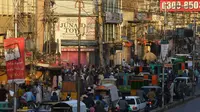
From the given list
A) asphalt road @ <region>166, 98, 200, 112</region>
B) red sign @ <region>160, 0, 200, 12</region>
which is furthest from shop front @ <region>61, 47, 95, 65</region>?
asphalt road @ <region>166, 98, 200, 112</region>

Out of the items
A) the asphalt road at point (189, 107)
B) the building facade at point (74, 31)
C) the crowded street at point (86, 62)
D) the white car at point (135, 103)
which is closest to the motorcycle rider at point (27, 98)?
the crowded street at point (86, 62)

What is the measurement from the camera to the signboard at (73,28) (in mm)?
53125

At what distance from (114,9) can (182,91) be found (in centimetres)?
2186

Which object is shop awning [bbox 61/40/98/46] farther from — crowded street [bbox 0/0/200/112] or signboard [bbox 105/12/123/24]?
signboard [bbox 105/12/123/24]

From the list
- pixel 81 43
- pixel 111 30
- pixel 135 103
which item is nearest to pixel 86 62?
pixel 81 43

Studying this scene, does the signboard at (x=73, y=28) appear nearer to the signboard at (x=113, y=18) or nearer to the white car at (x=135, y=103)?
the signboard at (x=113, y=18)

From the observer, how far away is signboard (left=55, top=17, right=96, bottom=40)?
174ft

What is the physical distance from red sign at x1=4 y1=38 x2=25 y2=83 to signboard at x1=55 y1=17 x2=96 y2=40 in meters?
35.9

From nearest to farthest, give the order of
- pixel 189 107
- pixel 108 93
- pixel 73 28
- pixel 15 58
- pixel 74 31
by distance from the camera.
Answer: pixel 15 58 < pixel 108 93 < pixel 189 107 < pixel 73 28 < pixel 74 31

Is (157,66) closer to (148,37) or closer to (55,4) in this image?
(55,4)

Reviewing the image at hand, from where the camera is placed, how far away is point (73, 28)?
53.1 metres

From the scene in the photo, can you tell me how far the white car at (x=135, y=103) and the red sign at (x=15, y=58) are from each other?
41.2 feet

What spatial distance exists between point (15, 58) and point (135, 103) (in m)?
13.6

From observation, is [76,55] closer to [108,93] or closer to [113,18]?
[113,18]
